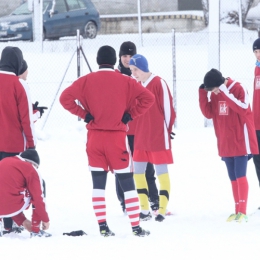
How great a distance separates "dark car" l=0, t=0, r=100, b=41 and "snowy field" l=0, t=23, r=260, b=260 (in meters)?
2.74

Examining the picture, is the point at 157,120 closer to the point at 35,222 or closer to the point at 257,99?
the point at 257,99

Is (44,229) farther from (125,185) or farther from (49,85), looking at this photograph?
(49,85)

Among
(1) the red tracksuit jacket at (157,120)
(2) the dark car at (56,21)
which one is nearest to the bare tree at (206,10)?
(2) the dark car at (56,21)

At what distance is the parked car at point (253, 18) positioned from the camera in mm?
24047

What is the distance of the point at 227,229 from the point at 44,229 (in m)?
1.53

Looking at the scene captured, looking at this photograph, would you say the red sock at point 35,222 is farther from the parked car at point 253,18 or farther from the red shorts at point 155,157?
the parked car at point 253,18

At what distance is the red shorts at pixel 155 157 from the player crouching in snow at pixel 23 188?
4.18ft

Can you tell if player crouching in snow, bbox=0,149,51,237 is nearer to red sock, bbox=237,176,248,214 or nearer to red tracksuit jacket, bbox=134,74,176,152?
red tracksuit jacket, bbox=134,74,176,152

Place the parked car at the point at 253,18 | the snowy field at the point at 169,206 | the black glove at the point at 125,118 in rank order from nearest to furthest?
the snowy field at the point at 169,206 < the black glove at the point at 125,118 < the parked car at the point at 253,18

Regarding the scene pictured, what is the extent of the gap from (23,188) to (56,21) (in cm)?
1454

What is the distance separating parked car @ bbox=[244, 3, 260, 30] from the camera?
2405 centimetres

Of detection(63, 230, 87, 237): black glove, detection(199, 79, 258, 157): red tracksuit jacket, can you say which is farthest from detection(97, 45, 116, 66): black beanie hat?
detection(63, 230, 87, 237): black glove

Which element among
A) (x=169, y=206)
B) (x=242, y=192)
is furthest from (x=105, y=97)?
(x=169, y=206)

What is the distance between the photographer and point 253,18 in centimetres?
2439
